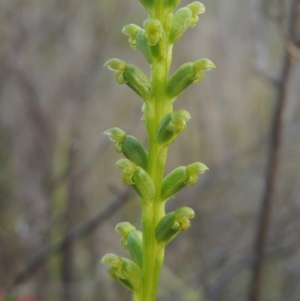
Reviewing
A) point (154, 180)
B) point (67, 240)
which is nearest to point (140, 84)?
point (154, 180)

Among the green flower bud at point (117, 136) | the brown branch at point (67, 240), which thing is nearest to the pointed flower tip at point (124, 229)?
the green flower bud at point (117, 136)

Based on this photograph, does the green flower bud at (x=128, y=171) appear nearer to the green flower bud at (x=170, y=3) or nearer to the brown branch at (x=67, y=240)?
the green flower bud at (x=170, y=3)

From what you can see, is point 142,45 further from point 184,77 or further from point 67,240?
point 67,240

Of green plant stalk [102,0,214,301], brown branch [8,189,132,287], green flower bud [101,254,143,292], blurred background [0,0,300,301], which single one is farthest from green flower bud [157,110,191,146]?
blurred background [0,0,300,301]

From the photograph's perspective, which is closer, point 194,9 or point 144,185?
point 144,185

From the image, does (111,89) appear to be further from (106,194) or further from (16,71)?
(16,71)

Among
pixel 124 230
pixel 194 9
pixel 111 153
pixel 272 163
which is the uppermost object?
pixel 111 153

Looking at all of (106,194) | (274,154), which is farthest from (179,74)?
(106,194)
